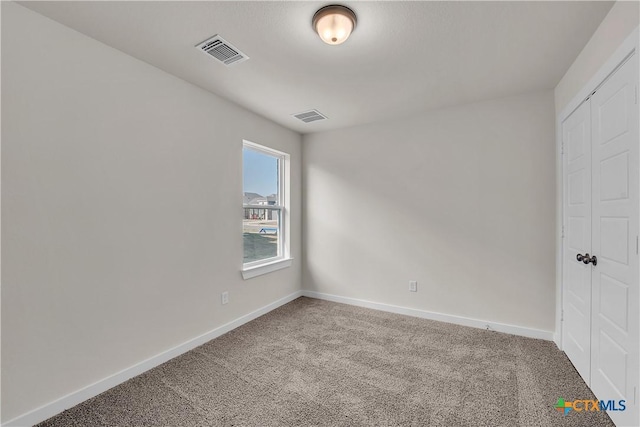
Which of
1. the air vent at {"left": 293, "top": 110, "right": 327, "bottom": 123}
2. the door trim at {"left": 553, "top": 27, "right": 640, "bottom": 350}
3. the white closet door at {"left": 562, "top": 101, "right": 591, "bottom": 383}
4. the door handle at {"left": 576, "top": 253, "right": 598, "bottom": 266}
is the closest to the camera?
the door trim at {"left": 553, "top": 27, "right": 640, "bottom": 350}

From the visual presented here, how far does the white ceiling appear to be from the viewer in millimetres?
1701

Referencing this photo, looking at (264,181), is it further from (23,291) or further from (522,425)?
(522,425)

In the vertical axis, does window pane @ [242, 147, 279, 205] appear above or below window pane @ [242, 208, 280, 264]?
above

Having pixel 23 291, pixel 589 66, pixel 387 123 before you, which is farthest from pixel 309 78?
pixel 23 291

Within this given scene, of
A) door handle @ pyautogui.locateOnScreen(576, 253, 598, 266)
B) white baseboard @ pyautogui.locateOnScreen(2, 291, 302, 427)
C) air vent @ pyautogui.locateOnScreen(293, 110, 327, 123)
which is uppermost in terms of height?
air vent @ pyautogui.locateOnScreen(293, 110, 327, 123)

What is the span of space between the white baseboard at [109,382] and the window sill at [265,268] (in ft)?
1.56

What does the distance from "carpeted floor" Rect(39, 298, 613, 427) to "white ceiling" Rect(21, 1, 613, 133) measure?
2423mm

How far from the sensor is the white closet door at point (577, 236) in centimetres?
205

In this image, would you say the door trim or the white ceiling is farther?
the door trim

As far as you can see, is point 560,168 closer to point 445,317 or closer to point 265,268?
point 445,317

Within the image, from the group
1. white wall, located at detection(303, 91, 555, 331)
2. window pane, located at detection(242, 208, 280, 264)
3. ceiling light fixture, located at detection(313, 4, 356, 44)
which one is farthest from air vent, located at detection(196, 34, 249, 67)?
white wall, located at detection(303, 91, 555, 331)

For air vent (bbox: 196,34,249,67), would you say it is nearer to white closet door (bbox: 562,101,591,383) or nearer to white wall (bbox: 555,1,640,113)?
white wall (bbox: 555,1,640,113)

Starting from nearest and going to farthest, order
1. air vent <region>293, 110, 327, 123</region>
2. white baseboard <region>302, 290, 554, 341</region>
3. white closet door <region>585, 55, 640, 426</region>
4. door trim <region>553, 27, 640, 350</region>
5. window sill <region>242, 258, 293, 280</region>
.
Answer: white closet door <region>585, 55, 640, 426</region>, door trim <region>553, 27, 640, 350</region>, white baseboard <region>302, 290, 554, 341</region>, window sill <region>242, 258, 293, 280</region>, air vent <region>293, 110, 327, 123</region>

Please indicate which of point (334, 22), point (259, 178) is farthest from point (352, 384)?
point (259, 178)
